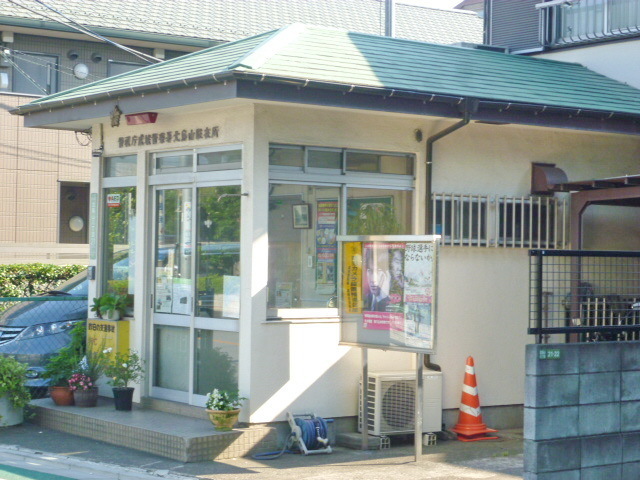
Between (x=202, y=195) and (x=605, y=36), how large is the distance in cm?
668

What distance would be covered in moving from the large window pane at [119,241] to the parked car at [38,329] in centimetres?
107

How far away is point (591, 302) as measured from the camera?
9.87 m

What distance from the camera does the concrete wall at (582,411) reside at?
25.4 feet

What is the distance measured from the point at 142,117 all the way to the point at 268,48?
1.79 meters

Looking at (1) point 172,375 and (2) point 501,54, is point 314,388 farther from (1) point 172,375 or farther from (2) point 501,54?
(2) point 501,54

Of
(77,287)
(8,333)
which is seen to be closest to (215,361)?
(8,333)

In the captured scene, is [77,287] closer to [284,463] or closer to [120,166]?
[120,166]

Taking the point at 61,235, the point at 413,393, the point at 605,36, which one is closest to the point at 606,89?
the point at 605,36

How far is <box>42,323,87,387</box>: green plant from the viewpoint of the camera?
11734mm

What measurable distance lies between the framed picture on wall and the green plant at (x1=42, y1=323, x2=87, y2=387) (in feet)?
11.2

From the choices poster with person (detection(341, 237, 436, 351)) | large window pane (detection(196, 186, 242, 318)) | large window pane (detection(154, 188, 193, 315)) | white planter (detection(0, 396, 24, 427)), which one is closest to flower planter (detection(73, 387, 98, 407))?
white planter (detection(0, 396, 24, 427))

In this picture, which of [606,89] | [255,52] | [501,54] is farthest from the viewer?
[501,54]

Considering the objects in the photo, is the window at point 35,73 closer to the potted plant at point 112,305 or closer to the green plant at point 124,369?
the potted plant at point 112,305

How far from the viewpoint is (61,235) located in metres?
24.3
